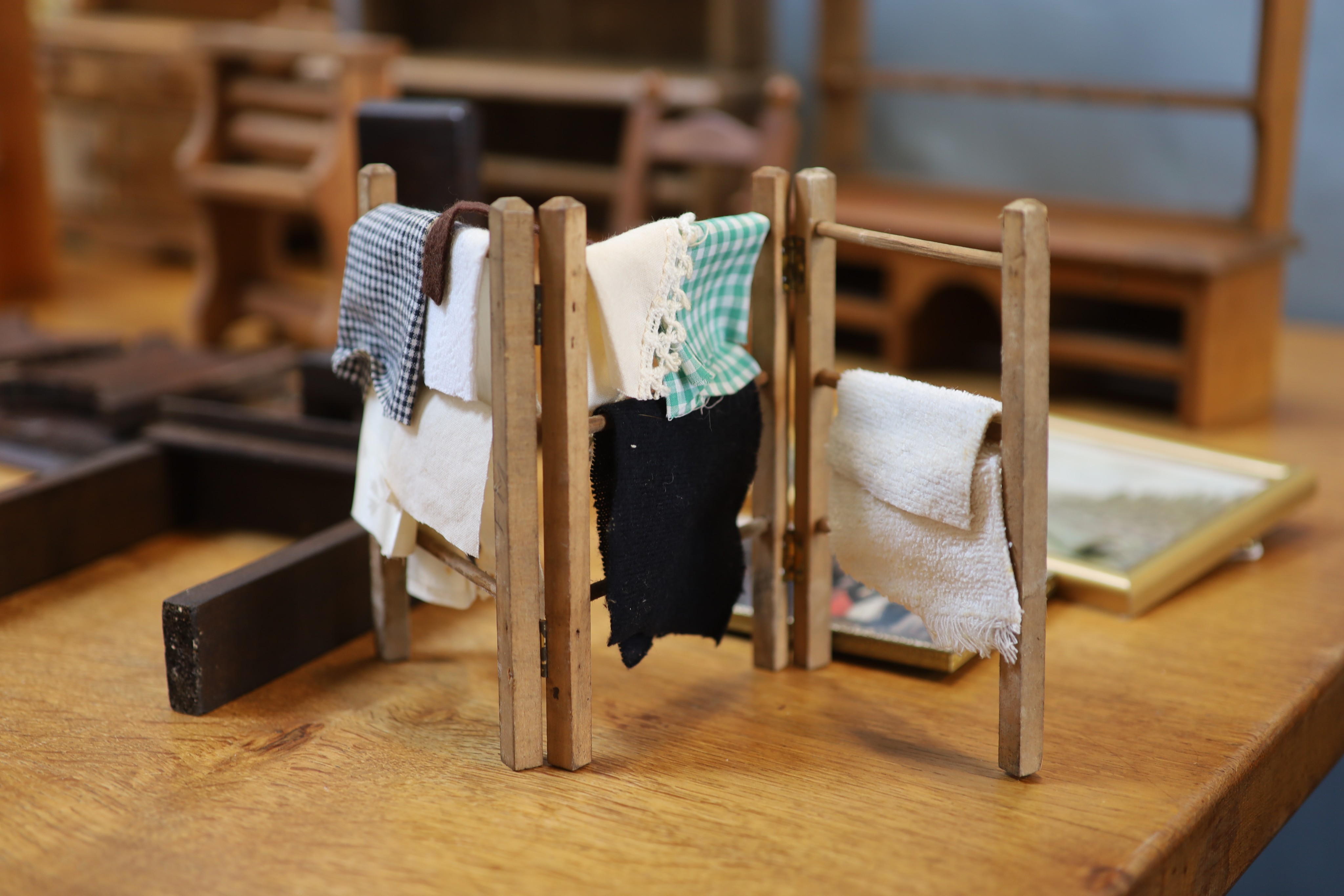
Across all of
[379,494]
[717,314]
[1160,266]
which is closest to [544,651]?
[379,494]

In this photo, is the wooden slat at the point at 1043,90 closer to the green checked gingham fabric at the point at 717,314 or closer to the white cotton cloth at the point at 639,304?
the green checked gingham fabric at the point at 717,314

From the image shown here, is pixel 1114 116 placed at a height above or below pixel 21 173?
above

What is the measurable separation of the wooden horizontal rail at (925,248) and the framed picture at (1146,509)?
2.29 feet

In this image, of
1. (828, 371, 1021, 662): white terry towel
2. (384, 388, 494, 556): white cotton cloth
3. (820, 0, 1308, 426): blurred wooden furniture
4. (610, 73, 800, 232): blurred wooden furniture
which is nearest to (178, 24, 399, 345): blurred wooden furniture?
(610, 73, 800, 232): blurred wooden furniture

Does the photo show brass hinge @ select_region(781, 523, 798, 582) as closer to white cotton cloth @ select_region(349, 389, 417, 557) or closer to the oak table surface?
the oak table surface

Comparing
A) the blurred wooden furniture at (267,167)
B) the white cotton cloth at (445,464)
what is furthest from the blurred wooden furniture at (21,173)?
the white cotton cloth at (445,464)

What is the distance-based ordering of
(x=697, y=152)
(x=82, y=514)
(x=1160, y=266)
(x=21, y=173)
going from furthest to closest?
(x=21, y=173), (x=697, y=152), (x=1160, y=266), (x=82, y=514)

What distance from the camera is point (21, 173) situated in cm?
394

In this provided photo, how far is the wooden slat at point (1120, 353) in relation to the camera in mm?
2674

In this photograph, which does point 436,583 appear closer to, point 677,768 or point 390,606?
point 390,606

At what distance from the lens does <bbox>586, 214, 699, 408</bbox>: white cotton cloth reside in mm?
1380

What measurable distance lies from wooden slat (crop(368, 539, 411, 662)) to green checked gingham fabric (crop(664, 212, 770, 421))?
0.48m

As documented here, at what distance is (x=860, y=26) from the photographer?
3.36 meters

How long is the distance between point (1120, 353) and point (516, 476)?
5.69 feet
